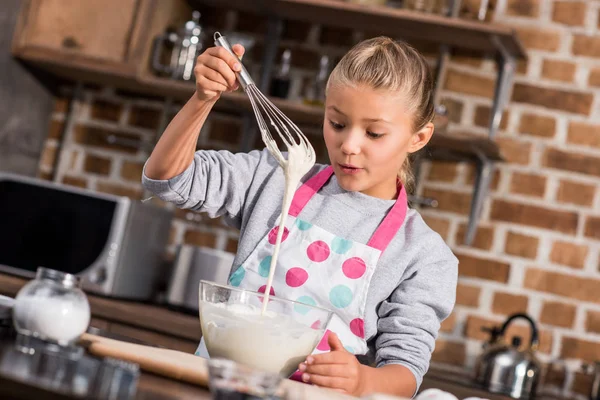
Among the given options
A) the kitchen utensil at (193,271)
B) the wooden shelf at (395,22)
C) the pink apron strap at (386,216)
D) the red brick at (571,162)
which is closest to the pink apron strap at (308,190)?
the pink apron strap at (386,216)

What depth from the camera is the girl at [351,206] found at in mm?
1247

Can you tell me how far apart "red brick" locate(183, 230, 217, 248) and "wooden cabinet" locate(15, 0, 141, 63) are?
1.89ft

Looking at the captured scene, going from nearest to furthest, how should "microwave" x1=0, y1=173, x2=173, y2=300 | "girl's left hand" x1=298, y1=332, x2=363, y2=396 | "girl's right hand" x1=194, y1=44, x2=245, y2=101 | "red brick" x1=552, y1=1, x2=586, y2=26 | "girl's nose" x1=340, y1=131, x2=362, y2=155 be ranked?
"girl's left hand" x1=298, y1=332, x2=363, y2=396
"girl's right hand" x1=194, y1=44, x2=245, y2=101
"girl's nose" x1=340, y1=131, x2=362, y2=155
"microwave" x1=0, y1=173, x2=173, y2=300
"red brick" x1=552, y1=1, x2=586, y2=26

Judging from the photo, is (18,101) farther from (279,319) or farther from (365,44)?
(279,319)

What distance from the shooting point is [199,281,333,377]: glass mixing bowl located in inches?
36.7

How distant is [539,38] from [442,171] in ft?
1.61

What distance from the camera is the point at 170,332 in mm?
2152

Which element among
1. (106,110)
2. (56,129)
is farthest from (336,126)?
(56,129)

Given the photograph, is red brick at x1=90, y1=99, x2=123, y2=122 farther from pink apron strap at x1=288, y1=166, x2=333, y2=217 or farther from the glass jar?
the glass jar

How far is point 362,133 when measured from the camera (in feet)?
4.21

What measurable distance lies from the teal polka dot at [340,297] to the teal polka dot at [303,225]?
0.12 meters

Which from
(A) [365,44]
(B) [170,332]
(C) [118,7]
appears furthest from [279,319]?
(C) [118,7]

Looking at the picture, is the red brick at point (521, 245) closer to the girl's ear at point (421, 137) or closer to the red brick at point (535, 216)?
the red brick at point (535, 216)

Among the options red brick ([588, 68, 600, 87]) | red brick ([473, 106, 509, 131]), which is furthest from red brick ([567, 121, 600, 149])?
red brick ([473, 106, 509, 131])
